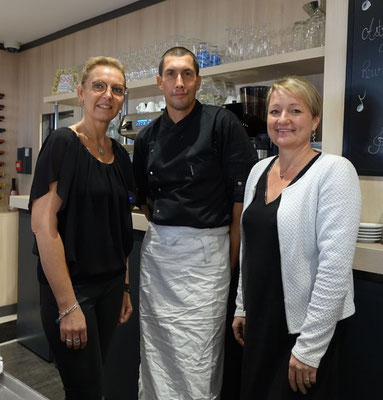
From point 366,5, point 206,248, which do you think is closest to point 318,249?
point 206,248

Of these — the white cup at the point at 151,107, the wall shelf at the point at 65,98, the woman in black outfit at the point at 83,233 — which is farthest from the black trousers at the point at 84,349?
the wall shelf at the point at 65,98

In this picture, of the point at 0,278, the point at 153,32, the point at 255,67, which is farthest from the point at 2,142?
the point at 255,67

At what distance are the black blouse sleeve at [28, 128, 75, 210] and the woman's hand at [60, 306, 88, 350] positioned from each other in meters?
0.36

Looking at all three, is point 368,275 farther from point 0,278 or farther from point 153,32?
point 0,278

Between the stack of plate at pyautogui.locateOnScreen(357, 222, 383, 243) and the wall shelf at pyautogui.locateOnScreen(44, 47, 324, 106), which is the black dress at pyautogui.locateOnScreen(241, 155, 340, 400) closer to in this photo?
the stack of plate at pyautogui.locateOnScreen(357, 222, 383, 243)

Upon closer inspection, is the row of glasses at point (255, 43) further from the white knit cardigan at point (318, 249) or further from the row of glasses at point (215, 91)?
the white knit cardigan at point (318, 249)

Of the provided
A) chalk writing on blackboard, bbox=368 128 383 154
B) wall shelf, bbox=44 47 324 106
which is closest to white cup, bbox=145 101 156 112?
wall shelf, bbox=44 47 324 106

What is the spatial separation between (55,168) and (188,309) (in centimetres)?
75

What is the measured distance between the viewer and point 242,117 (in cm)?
238

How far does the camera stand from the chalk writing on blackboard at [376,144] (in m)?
1.76

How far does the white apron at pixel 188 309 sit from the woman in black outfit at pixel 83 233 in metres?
0.22

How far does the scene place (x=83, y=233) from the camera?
147 centimetres

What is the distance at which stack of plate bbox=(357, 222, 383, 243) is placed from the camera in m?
1.72

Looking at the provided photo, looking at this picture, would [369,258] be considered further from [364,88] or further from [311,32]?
[311,32]
